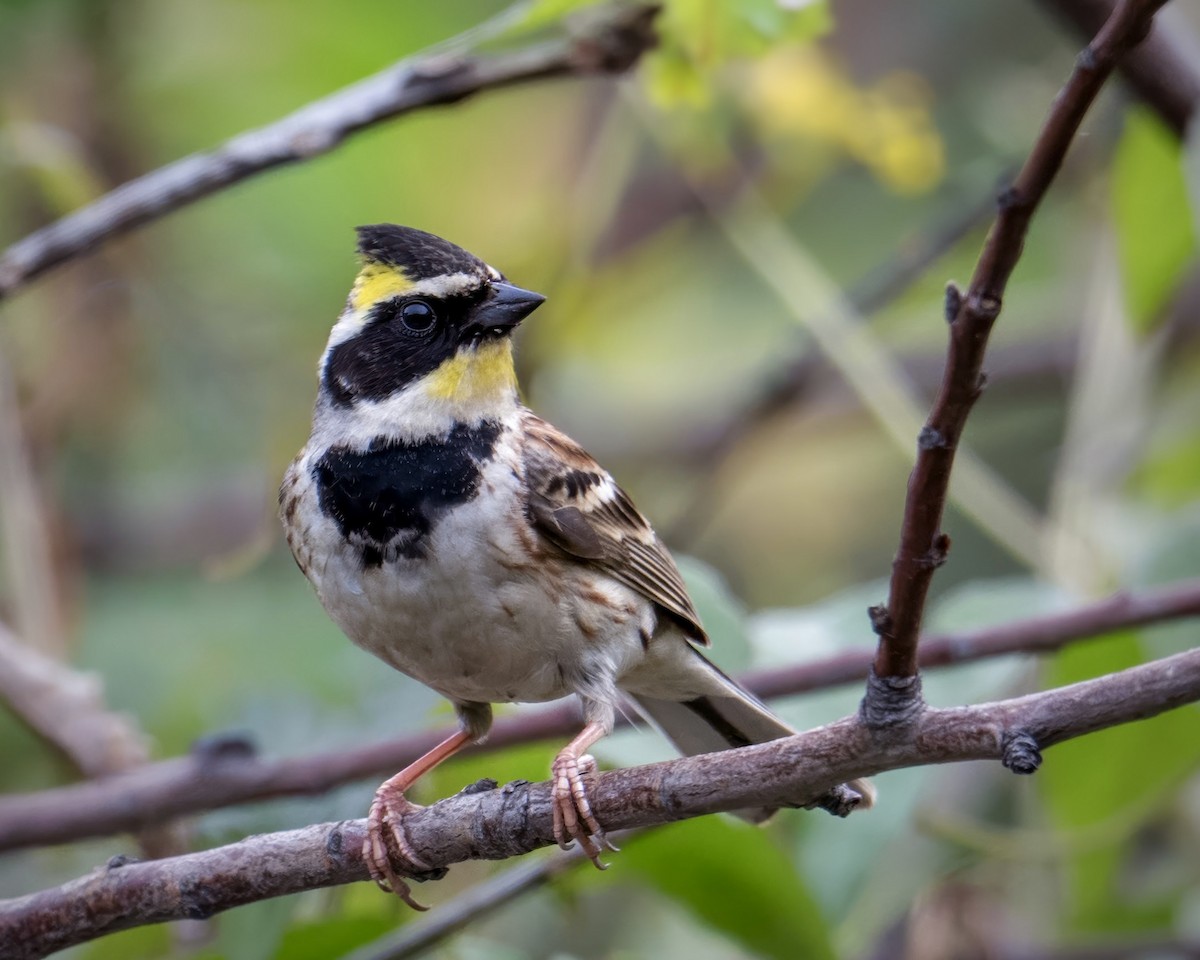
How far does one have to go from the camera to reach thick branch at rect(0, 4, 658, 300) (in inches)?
122

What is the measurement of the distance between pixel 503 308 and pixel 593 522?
0.47 m

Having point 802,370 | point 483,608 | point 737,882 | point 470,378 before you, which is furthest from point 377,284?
point 802,370

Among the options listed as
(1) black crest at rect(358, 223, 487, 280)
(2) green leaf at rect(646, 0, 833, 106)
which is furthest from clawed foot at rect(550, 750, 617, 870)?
(2) green leaf at rect(646, 0, 833, 106)

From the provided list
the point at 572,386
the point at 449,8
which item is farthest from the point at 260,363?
the point at 449,8

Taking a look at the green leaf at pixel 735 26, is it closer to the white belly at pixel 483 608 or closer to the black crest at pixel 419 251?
the black crest at pixel 419 251

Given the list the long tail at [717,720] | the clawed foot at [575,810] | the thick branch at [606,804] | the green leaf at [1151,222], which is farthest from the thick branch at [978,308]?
the green leaf at [1151,222]

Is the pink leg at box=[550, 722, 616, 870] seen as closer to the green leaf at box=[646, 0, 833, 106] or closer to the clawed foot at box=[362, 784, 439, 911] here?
the clawed foot at box=[362, 784, 439, 911]

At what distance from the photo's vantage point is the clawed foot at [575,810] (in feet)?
7.89

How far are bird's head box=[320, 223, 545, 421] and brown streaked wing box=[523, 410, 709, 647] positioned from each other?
16 cm

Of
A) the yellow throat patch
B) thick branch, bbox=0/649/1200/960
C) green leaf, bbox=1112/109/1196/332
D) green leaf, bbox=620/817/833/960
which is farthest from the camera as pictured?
green leaf, bbox=1112/109/1196/332

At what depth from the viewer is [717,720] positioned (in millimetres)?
3268

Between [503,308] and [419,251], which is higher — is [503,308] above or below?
below

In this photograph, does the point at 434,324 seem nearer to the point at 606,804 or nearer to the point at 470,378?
the point at 470,378

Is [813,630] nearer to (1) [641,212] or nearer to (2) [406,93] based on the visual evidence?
(2) [406,93]
